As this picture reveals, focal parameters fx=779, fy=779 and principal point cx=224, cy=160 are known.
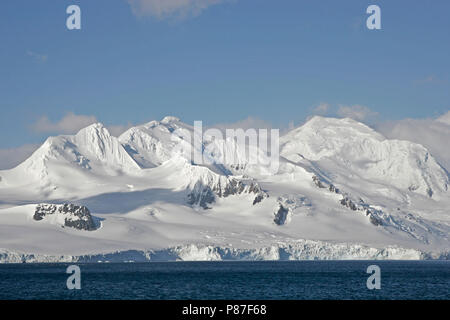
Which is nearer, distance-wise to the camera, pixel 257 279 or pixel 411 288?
pixel 411 288

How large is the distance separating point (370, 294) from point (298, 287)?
2063 cm

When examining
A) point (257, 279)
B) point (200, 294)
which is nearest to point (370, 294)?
point (200, 294)

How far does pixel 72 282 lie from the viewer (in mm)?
149000
